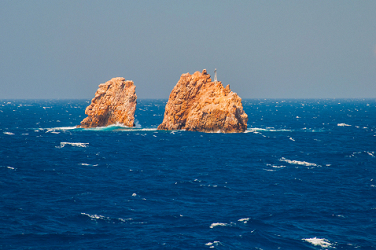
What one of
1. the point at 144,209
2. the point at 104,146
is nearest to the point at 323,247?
the point at 144,209

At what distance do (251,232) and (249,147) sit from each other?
44044mm

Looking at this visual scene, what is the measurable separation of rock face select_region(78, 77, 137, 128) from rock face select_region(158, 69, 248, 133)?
11.8 metres

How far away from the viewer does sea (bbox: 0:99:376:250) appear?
30141 millimetres

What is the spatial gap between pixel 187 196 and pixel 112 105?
69.8 meters

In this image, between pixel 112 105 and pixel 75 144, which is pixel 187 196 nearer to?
pixel 75 144

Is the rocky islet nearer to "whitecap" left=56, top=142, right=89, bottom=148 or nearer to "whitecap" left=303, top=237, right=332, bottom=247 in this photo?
"whitecap" left=56, top=142, right=89, bottom=148

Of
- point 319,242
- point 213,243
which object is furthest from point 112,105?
point 319,242

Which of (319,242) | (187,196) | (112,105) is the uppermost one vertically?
(112,105)

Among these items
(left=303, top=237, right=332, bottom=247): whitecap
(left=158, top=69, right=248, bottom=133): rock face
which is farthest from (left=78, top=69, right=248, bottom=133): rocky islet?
(left=303, top=237, right=332, bottom=247): whitecap

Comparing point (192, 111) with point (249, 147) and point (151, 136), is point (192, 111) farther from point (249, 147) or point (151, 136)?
point (249, 147)

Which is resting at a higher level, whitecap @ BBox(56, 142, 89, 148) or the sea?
whitecap @ BBox(56, 142, 89, 148)

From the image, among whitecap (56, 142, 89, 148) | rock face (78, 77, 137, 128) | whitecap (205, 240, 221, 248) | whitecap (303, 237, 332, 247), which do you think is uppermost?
rock face (78, 77, 137, 128)

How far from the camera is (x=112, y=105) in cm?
10644

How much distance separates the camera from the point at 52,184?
45.0m
